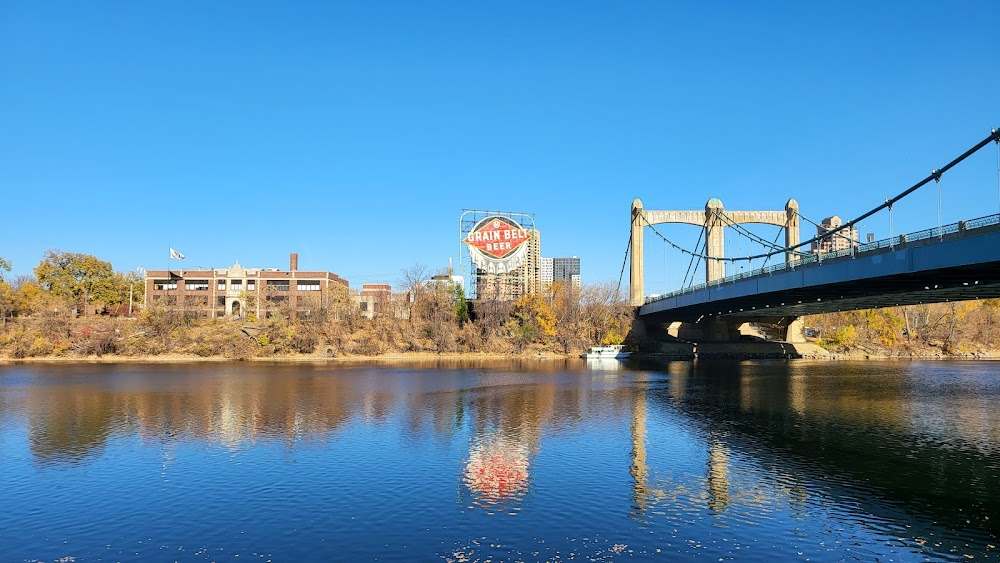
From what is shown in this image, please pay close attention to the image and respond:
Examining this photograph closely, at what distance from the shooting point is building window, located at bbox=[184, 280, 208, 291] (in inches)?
5541

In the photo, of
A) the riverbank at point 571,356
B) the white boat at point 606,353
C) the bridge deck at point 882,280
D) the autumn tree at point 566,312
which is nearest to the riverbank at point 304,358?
the riverbank at point 571,356

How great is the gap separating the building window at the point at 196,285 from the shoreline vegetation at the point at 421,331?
15.5 meters

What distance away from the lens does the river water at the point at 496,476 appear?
1786cm

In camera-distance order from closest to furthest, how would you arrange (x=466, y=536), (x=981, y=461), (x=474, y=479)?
(x=466, y=536) → (x=474, y=479) → (x=981, y=461)

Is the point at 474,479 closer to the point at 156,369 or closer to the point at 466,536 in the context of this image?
the point at 466,536

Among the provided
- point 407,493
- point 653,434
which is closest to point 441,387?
point 653,434

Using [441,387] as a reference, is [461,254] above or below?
above

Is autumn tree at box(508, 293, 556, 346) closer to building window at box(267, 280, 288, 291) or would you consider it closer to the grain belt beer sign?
the grain belt beer sign

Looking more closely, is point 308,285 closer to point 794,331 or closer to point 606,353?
point 606,353

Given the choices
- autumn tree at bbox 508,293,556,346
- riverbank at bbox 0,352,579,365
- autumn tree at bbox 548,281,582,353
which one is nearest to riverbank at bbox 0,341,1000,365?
riverbank at bbox 0,352,579,365

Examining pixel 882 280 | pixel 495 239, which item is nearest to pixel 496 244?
Result: pixel 495 239

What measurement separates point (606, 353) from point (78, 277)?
342 ft

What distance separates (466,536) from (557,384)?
41.2 metres

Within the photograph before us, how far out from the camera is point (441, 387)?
184 feet
